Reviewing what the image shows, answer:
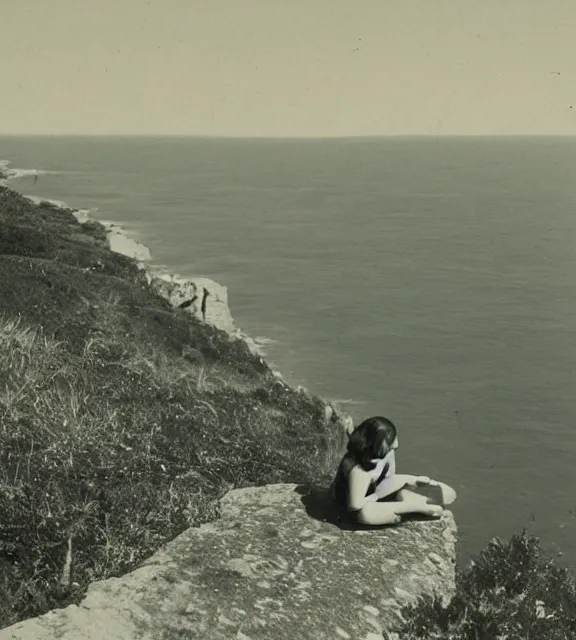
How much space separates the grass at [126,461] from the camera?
6.24m

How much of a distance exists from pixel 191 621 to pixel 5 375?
13.6ft

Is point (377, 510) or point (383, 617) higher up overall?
point (377, 510)

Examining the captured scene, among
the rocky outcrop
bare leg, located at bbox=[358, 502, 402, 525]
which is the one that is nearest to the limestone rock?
the rocky outcrop

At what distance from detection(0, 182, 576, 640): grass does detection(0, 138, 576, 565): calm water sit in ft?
17.6

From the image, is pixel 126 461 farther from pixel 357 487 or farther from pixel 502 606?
pixel 502 606

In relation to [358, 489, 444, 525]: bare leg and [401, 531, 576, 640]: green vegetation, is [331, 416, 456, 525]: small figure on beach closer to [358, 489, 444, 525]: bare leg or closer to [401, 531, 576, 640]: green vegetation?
[358, 489, 444, 525]: bare leg

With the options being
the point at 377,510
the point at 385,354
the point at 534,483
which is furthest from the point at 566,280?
the point at 377,510

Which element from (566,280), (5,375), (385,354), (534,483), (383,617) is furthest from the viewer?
(566,280)

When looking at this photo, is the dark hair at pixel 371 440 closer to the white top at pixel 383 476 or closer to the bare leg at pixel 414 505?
the white top at pixel 383 476

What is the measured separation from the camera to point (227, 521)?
7.25m

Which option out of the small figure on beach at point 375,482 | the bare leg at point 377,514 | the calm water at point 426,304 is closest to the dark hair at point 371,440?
the small figure on beach at point 375,482

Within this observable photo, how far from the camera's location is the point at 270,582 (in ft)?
20.9

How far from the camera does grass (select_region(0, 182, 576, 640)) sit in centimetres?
624

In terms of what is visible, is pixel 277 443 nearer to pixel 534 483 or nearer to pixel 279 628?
pixel 279 628
